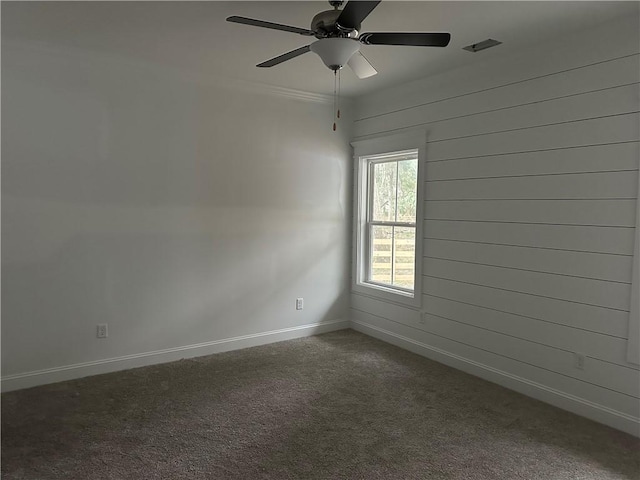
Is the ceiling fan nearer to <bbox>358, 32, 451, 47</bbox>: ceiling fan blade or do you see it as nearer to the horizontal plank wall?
<bbox>358, 32, 451, 47</bbox>: ceiling fan blade

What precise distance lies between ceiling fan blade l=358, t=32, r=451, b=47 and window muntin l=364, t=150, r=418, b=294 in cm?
209

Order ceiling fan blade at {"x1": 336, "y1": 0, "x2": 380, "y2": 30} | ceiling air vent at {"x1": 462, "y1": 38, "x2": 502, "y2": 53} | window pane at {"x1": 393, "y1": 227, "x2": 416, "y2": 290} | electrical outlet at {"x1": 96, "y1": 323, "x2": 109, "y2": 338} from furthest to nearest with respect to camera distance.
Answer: window pane at {"x1": 393, "y1": 227, "x2": 416, "y2": 290}
electrical outlet at {"x1": 96, "y1": 323, "x2": 109, "y2": 338}
ceiling air vent at {"x1": 462, "y1": 38, "x2": 502, "y2": 53}
ceiling fan blade at {"x1": 336, "y1": 0, "x2": 380, "y2": 30}

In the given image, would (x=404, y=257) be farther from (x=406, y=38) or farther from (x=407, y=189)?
(x=406, y=38)

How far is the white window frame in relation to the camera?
14.3 ft

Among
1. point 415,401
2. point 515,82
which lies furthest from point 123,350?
point 515,82

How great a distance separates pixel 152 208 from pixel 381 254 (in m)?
2.39

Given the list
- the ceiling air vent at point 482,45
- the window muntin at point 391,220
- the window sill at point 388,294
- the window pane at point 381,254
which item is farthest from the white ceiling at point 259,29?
the window sill at point 388,294

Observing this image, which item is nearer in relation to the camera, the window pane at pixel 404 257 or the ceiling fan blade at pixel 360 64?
the ceiling fan blade at pixel 360 64

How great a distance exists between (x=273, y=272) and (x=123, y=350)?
1.56 metres

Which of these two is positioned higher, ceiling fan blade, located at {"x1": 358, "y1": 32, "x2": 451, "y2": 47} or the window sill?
ceiling fan blade, located at {"x1": 358, "y1": 32, "x2": 451, "y2": 47}

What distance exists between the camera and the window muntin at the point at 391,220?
4.64 metres

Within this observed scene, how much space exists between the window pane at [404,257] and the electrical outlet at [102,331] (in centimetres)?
276

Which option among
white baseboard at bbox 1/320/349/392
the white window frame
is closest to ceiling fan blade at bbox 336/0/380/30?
the white window frame

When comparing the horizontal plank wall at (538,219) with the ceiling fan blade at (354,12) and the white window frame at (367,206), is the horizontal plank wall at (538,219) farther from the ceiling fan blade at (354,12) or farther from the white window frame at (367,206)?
the ceiling fan blade at (354,12)
